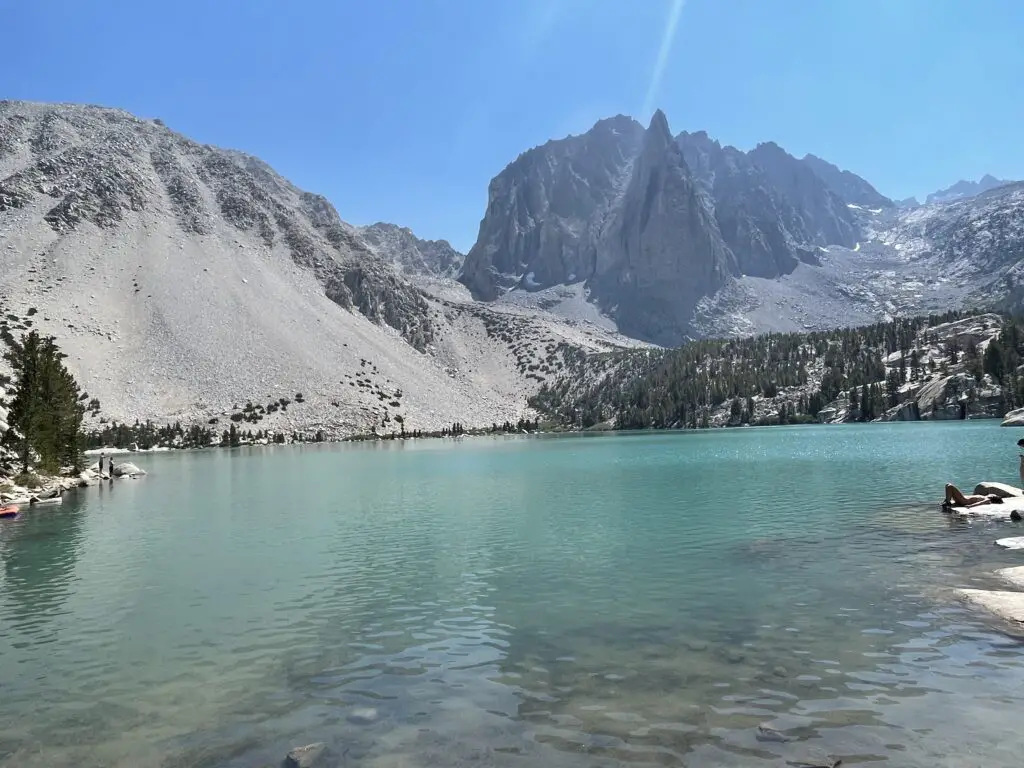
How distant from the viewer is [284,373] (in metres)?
179

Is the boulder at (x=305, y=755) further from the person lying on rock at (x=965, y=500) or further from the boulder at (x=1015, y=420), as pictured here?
the boulder at (x=1015, y=420)

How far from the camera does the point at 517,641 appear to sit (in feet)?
55.9

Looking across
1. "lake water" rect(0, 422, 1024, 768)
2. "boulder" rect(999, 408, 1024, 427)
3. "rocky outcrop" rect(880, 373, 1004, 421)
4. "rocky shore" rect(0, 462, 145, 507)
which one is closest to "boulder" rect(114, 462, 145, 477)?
"rocky shore" rect(0, 462, 145, 507)

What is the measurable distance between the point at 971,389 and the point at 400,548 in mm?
176653

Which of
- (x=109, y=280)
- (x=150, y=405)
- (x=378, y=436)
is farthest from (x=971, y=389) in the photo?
(x=109, y=280)

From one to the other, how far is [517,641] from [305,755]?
22.8 ft

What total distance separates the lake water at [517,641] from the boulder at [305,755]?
0.36 m

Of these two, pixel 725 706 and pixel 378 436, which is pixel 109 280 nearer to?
pixel 378 436

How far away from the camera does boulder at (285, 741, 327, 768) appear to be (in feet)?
35.7

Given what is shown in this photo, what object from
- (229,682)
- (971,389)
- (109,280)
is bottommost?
(229,682)

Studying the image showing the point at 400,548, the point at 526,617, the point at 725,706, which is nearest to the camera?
the point at 725,706

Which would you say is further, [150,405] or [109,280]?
[109,280]

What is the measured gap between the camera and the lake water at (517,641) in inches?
455

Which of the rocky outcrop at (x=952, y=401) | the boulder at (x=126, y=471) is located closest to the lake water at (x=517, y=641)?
the boulder at (x=126, y=471)
